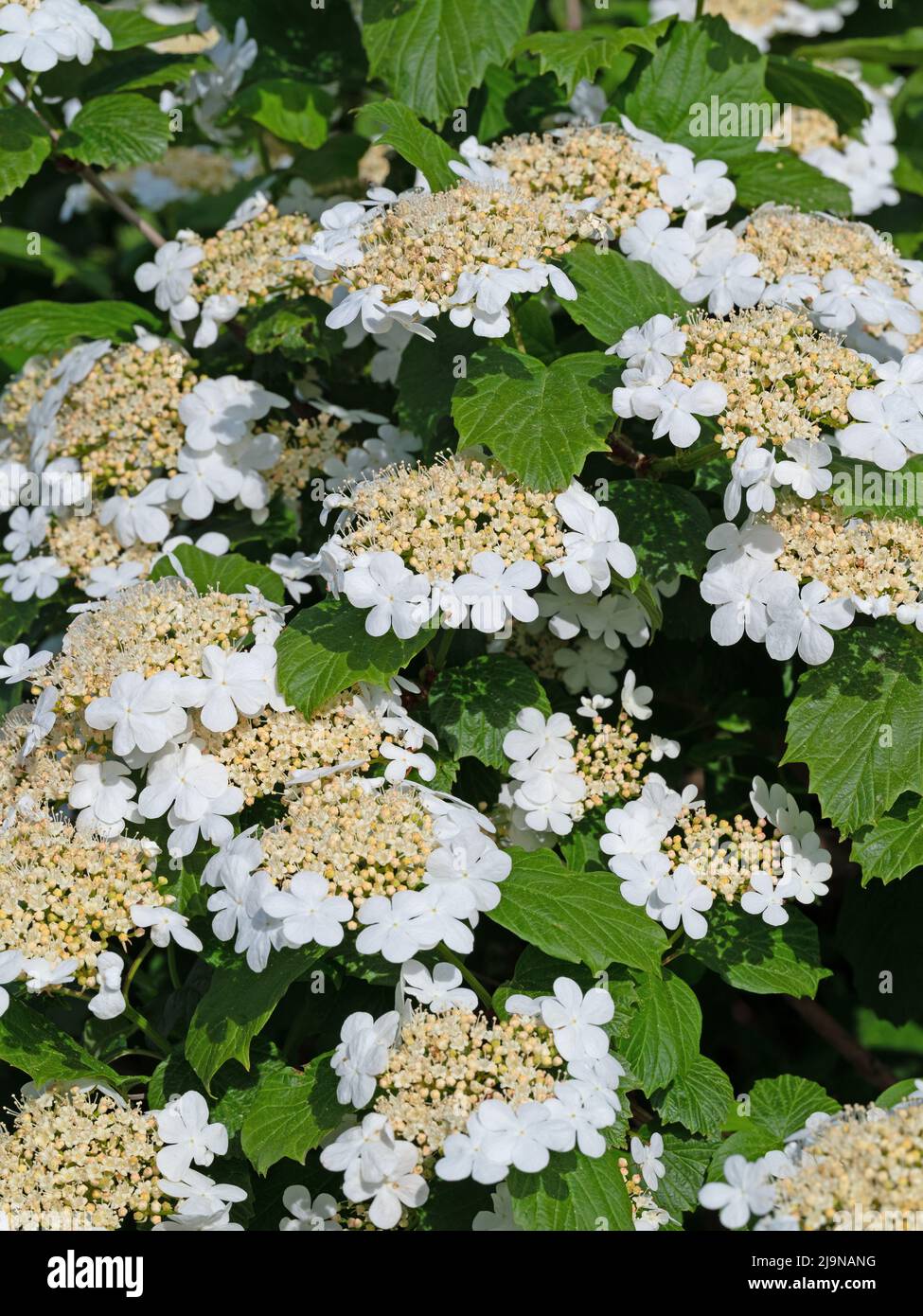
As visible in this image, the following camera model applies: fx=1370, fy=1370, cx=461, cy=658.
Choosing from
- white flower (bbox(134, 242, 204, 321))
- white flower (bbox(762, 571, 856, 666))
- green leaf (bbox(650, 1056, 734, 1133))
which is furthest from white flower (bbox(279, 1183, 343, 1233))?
white flower (bbox(134, 242, 204, 321))

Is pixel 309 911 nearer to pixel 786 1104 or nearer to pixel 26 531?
pixel 786 1104

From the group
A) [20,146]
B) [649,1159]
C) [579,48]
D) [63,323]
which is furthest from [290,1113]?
[579,48]

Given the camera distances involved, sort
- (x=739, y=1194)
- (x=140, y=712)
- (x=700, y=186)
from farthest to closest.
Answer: (x=700, y=186)
(x=140, y=712)
(x=739, y=1194)

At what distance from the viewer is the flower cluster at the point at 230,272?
114 inches

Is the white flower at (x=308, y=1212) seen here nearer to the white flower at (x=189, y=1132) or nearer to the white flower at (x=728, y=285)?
the white flower at (x=189, y=1132)

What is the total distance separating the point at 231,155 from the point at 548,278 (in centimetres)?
216

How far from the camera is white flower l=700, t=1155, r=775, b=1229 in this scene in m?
1.92

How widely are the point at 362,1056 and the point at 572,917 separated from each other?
1.28 ft

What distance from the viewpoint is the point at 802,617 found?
7.31 feet

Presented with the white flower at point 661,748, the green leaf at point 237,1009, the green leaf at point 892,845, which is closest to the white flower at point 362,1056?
the green leaf at point 237,1009

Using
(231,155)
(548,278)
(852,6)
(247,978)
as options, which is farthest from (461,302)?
(852,6)

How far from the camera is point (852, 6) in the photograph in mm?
4598
